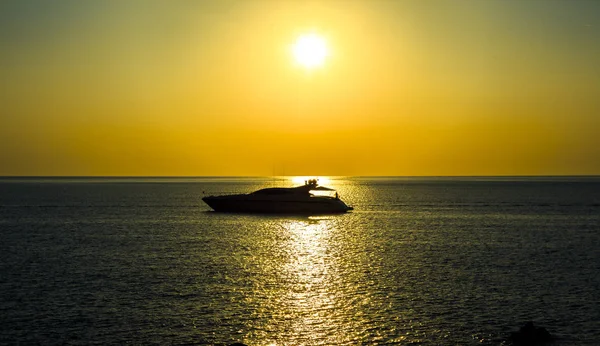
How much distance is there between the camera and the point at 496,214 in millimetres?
141875

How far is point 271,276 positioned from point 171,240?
32428 millimetres

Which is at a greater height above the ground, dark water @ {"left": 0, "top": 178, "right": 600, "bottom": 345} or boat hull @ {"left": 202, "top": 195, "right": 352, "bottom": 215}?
boat hull @ {"left": 202, "top": 195, "right": 352, "bottom": 215}

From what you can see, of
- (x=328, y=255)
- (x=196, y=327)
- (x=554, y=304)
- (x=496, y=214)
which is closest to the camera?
(x=196, y=327)

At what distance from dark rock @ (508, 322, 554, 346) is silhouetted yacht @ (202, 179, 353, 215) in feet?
321

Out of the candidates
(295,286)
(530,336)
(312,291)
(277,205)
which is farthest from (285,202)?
(530,336)

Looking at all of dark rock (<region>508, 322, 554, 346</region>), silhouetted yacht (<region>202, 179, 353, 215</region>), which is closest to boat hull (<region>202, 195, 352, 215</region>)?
silhouetted yacht (<region>202, 179, 353, 215</region>)

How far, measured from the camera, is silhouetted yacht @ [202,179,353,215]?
430 ft

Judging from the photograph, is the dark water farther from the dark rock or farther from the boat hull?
the boat hull

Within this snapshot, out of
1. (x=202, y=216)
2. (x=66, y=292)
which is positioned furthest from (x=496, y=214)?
(x=66, y=292)

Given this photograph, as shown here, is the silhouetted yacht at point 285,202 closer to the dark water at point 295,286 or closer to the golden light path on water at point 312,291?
the dark water at point 295,286

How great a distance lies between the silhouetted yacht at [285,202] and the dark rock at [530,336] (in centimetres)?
9787

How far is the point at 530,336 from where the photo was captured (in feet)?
104

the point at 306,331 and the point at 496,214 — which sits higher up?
the point at 496,214

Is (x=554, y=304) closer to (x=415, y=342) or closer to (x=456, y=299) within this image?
(x=456, y=299)
